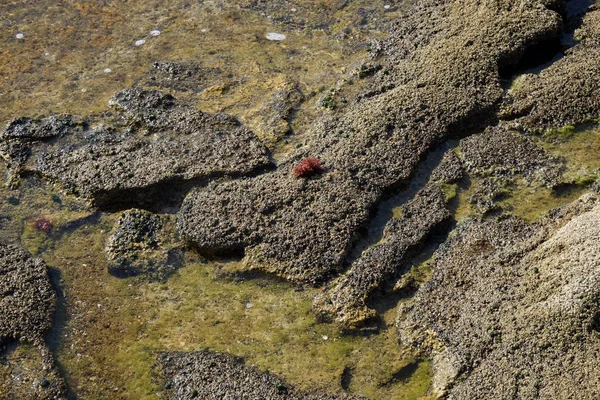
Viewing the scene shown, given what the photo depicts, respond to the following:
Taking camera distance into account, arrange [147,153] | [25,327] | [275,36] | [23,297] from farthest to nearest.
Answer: [275,36]
[147,153]
[23,297]
[25,327]

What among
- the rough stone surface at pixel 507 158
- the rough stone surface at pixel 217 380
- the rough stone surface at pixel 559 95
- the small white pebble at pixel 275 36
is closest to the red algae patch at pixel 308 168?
the rough stone surface at pixel 507 158

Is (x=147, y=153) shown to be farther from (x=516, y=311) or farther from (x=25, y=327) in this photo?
(x=516, y=311)

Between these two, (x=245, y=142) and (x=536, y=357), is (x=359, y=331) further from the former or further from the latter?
(x=245, y=142)

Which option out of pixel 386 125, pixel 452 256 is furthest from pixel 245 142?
pixel 452 256

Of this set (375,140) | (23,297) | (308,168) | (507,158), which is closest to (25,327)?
(23,297)

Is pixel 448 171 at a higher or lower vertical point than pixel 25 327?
higher

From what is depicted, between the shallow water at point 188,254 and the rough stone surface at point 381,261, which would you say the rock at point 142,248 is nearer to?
the shallow water at point 188,254

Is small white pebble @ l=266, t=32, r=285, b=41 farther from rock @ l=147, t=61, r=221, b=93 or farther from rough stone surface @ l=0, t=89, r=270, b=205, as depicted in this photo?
rough stone surface @ l=0, t=89, r=270, b=205

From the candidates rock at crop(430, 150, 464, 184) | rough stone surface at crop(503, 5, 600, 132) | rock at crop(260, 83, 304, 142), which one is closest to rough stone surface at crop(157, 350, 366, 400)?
rock at crop(430, 150, 464, 184)
